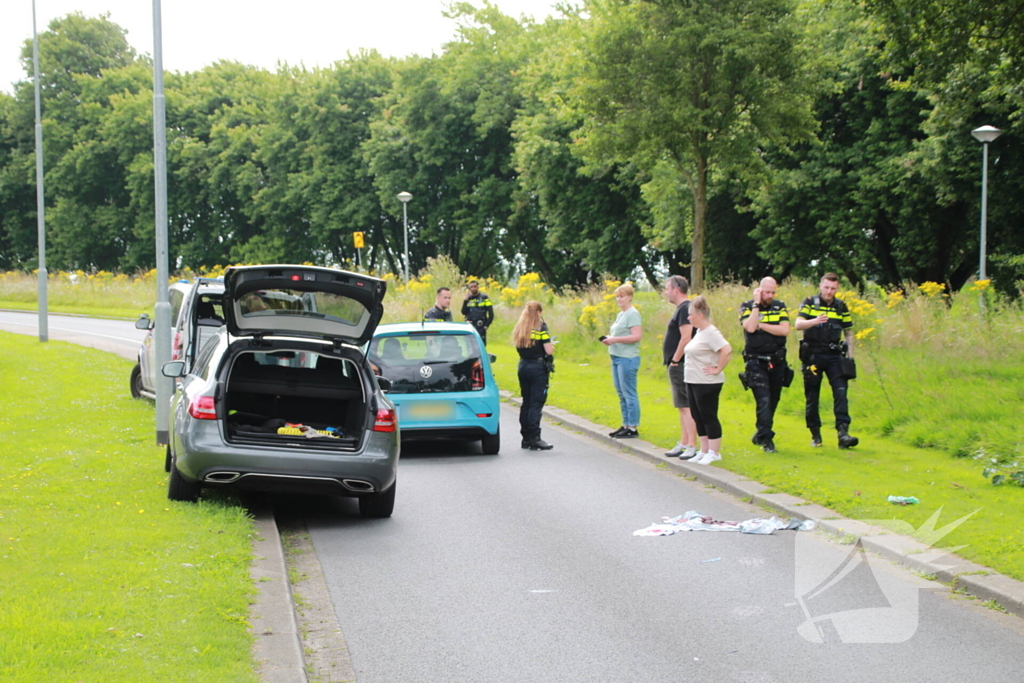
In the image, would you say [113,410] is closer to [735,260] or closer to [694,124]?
[694,124]

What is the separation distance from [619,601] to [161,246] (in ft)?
27.4

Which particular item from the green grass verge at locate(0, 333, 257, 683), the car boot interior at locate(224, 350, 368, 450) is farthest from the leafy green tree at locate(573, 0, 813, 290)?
the car boot interior at locate(224, 350, 368, 450)

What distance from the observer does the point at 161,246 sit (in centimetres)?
1259

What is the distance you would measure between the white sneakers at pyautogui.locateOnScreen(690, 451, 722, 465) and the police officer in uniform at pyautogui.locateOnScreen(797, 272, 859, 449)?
4.93 feet

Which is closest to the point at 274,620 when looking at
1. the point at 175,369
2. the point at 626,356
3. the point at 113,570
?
the point at 113,570

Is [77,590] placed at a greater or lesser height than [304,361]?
lesser

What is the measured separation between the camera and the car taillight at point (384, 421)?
28.3ft

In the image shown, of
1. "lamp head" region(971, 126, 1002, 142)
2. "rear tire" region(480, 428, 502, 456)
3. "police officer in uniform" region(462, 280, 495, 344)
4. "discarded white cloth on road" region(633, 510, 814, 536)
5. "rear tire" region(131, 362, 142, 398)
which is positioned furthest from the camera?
"lamp head" region(971, 126, 1002, 142)

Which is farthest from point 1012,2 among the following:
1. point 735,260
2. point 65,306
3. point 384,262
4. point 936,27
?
point 384,262

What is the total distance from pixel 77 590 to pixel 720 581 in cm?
378

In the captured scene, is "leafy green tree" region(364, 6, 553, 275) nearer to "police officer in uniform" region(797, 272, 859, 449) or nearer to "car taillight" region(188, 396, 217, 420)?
"police officer in uniform" region(797, 272, 859, 449)

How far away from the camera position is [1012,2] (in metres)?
12.7

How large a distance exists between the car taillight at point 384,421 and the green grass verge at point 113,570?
1252 millimetres

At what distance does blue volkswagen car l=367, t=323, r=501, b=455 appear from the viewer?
12.2m
